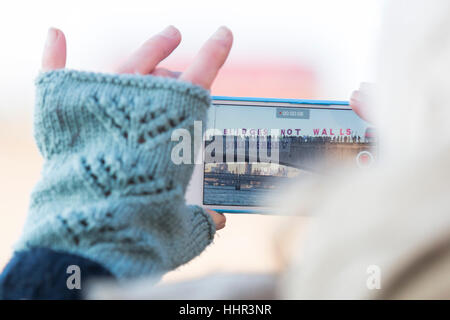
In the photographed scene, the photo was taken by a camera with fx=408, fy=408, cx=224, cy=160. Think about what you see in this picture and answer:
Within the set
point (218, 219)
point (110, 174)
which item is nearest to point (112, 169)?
point (110, 174)

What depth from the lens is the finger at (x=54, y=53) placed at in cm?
40

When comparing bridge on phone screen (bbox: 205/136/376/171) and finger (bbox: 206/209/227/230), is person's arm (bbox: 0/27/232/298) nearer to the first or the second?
finger (bbox: 206/209/227/230)

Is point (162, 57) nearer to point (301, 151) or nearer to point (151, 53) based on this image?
point (151, 53)

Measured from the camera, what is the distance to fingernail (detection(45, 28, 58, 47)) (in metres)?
0.41

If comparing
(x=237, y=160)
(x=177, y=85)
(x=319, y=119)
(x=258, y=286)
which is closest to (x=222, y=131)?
(x=237, y=160)

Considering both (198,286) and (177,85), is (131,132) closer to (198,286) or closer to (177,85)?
(177,85)

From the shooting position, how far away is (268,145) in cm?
79

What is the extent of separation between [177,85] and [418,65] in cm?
20

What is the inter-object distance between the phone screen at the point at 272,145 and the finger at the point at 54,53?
389 mm

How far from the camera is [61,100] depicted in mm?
348

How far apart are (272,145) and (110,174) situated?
507 millimetres
